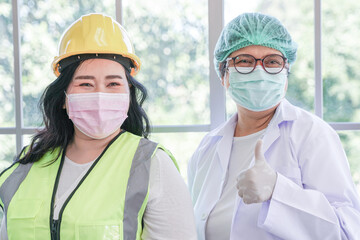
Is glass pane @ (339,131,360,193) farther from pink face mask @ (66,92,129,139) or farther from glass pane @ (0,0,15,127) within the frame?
glass pane @ (0,0,15,127)

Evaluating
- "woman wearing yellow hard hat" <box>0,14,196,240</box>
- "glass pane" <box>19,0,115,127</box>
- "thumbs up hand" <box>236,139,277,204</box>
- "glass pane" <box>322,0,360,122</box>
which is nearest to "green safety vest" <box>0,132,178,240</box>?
"woman wearing yellow hard hat" <box>0,14,196,240</box>

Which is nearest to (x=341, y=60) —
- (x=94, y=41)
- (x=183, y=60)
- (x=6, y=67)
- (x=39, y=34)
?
(x=183, y=60)

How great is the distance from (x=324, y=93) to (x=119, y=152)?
150 centimetres

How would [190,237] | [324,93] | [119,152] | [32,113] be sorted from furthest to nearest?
[32,113] < [324,93] < [119,152] < [190,237]

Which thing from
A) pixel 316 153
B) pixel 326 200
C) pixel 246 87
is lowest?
pixel 326 200

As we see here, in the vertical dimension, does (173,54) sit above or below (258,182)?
above

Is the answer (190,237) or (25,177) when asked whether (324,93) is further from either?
(25,177)

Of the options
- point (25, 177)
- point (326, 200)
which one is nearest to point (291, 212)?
point (326, 200)

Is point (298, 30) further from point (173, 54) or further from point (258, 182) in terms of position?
point (258, 182)

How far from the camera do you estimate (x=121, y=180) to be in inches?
50.6

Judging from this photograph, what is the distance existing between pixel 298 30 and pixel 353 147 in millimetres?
797

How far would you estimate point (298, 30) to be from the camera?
2.34 meters

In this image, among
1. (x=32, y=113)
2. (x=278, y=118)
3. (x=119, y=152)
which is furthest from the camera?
(x=32, y=113)

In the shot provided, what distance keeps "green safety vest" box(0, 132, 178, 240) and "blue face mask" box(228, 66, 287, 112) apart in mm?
454
